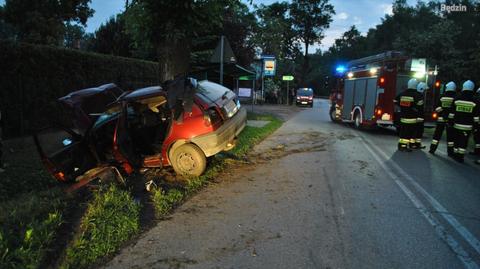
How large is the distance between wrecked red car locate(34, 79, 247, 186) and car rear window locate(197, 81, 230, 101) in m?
0.03

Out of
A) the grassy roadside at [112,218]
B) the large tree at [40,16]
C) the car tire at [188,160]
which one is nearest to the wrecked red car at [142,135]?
the car tire at [188,160]

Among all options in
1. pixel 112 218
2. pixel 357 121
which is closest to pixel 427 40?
pixel 357 121

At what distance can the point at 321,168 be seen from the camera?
27.7 ft

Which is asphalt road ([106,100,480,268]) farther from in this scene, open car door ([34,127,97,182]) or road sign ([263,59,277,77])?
road sign ([263,59,277,77])

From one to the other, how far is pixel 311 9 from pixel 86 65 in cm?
6068

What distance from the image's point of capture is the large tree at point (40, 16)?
104 feet

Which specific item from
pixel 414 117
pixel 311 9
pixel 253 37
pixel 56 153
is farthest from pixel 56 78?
pixel 311 9

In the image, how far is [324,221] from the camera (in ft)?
16.7

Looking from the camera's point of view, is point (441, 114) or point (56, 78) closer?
point (441, 114)

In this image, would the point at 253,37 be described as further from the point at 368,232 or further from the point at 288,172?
the point at 368,232

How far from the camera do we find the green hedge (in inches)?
412

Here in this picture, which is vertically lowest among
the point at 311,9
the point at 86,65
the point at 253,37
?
the point at 86,65

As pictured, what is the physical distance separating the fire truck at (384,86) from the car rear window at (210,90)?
26.8 feet

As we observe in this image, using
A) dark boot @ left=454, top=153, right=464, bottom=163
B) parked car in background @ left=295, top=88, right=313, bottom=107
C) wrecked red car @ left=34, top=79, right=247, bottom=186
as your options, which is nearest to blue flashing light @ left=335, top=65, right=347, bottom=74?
dark boot @ left=454, top=153, right=464, bottom=163
